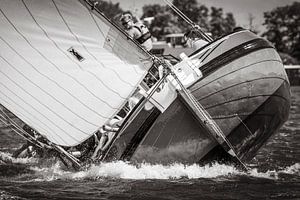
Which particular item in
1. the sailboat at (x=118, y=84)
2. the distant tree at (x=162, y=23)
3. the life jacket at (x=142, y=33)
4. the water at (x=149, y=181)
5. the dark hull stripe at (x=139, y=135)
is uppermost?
the distant tree at (x=162, y=23)

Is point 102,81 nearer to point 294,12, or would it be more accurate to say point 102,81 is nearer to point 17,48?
point 17,48

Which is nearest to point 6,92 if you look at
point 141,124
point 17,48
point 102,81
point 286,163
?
point 17,48

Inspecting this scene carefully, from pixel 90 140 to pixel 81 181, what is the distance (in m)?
1.11

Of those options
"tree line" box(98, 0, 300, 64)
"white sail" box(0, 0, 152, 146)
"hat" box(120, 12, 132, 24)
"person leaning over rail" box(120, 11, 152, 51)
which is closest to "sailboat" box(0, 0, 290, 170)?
"white sail" box(0, 0, 152, 146)

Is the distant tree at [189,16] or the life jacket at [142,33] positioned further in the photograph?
the distant tree at [189,16]

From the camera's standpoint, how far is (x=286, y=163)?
11.3m

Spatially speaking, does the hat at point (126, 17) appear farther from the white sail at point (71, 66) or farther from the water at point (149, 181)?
the water at point (149, 181)

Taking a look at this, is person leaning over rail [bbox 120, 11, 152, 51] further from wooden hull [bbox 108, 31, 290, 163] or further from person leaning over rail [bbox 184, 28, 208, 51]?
wooden hull [bbox 108, 31, 290, 163]

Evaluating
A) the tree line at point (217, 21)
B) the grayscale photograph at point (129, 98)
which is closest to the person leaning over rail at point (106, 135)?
the grayscale photograph at point (129, 98)

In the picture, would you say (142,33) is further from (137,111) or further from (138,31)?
(137,111)

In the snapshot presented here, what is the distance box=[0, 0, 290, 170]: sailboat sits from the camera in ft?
30.2

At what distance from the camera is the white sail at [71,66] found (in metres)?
9.22

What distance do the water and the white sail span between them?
0.72m

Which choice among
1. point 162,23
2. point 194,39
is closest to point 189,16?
point 162,23
